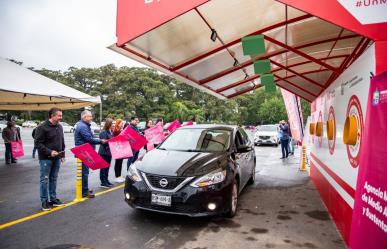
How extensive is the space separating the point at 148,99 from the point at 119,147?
3901cm

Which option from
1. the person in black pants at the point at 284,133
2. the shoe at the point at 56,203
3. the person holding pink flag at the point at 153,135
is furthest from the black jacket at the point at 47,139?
the person in black pants at the point at 284,133

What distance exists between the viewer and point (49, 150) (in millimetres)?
5383

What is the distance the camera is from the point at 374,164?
222 centimetres

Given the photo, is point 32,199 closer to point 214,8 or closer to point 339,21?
point 214,8

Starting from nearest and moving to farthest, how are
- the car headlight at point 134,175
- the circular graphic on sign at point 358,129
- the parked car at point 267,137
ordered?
the circular graphic on sign at point 358,129
the car headlight at point 134,175
the parked car at point 267,137

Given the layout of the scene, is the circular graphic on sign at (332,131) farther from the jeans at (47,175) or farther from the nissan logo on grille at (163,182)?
the jeans at (47,175)

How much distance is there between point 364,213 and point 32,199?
6348 mm

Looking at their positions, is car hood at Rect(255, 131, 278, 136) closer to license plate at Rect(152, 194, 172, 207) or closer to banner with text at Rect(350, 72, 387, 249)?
license plate at Rect(152, 194, 172, 207)

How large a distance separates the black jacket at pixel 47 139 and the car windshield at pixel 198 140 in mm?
2002

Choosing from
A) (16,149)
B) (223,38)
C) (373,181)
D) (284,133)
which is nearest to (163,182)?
(373,181)

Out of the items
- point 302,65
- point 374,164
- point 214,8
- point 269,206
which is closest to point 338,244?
point 269,206

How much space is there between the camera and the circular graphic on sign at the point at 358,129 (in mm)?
3868

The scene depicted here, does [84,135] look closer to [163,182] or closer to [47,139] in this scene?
[47,139]

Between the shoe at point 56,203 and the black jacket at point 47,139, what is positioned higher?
the black jacket at point 47,139
